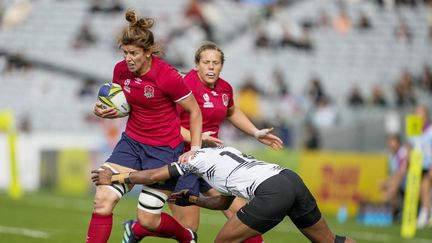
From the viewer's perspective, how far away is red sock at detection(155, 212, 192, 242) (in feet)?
27.1

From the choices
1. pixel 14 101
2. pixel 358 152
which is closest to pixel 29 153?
pixel 14 101

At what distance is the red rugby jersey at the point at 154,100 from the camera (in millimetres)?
7910

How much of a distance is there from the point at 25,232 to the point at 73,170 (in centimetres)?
1008

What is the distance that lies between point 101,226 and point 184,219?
122 centimetres

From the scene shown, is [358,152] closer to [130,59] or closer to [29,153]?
[29,153]

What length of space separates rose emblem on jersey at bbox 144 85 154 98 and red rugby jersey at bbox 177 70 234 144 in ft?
2.22

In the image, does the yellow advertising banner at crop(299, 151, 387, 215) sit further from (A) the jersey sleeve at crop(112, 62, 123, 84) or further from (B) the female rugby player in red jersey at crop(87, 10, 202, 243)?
(A) the jersey sleeve at crop(112, 62, 123, 84)

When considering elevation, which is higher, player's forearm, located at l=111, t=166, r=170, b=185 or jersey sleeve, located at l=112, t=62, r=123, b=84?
jersey sleeve, located at l=112, t=62, r=123, b=84

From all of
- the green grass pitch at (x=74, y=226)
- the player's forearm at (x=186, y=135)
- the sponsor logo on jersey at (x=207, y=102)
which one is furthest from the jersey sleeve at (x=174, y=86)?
the green grass pitch at (x=74, y=226)

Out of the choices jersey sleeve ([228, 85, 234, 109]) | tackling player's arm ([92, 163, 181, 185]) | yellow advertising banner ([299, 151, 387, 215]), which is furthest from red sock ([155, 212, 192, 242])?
yellow advertising banner ([299, 151, 387, 215])

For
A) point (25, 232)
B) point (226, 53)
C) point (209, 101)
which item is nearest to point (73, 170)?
point (226, 53)

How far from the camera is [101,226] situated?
7.71 m

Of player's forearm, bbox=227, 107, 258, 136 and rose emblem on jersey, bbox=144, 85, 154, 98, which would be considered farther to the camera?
player's forearm, bbox=227, 107, 258, 136

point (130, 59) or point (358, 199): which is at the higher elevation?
point (130, 59)
